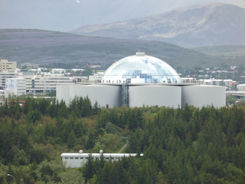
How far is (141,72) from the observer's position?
243 feet

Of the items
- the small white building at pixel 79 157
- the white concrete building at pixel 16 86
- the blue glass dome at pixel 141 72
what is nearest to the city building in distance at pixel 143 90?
the blue glass dome at pixel 141 72

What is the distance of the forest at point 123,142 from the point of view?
47750 millimetres

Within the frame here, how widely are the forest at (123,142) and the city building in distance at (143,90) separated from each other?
2114 mm

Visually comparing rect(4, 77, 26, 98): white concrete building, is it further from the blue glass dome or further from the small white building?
the small white building

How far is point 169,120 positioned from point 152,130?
9.80ft

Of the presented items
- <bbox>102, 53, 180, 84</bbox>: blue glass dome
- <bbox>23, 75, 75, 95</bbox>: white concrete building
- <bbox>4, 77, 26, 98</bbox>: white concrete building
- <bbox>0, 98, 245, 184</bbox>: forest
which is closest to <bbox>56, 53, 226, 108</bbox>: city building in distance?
<bbox>102, 53, 180, 84</bbox>: blue glass dome

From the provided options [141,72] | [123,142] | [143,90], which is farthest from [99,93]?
[123,142]

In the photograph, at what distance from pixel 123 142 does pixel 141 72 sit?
14.7 m

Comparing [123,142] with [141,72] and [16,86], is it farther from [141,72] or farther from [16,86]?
[16,86]

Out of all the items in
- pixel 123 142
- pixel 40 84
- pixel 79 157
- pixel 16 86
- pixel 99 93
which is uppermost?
pixel 40 84

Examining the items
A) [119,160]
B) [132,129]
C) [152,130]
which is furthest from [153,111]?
[119,160]

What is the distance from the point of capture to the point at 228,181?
47625mm

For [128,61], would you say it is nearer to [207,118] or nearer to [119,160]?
[207,118]

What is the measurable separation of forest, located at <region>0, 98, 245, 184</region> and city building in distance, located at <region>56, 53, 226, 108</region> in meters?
2.11
